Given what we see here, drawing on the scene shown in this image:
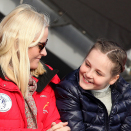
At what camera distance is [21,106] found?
1789 millimetres

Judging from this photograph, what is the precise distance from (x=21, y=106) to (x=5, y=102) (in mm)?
141

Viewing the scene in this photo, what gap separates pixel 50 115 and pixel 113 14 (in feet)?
5.17

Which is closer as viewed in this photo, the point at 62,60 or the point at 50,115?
the point at 50,115

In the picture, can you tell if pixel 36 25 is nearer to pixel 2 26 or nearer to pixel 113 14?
pixel 2 26

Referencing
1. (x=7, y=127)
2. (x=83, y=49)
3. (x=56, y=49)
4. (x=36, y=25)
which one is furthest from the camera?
(x=83, y=49)

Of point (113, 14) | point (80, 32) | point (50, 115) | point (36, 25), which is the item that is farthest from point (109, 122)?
point (113, 14)

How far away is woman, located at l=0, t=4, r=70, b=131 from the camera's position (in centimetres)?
175

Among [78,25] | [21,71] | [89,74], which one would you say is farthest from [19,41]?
[78,25]

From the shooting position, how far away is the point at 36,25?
72.3 inches

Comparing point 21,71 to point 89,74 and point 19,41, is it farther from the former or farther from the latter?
point 89,74

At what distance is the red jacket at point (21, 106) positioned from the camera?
1.71m

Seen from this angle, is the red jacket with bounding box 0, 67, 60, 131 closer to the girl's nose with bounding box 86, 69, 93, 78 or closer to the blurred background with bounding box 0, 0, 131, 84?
the girl's nose with bounding box 86, 69, 93, 78

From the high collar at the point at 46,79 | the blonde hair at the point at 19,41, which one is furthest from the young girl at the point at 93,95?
the blonde hair at the point at 19,41

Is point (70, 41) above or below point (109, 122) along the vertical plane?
above
